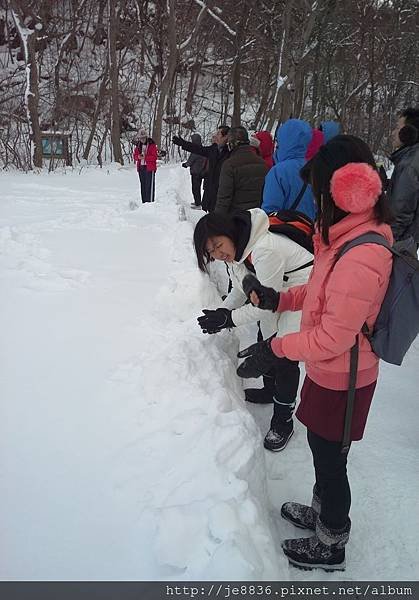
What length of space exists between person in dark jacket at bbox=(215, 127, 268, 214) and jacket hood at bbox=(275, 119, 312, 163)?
0.96m

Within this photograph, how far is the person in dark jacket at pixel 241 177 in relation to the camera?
4445mm

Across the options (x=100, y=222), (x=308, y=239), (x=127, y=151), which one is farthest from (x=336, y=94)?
(x=308, y=239)

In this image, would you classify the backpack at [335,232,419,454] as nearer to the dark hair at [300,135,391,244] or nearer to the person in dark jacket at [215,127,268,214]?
the dark hair at [300,135,391,244]

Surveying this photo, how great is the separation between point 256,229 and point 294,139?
4.13ft

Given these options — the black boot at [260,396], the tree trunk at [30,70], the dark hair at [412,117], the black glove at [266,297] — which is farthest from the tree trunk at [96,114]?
the black glove at [266,297]

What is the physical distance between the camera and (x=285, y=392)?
2879mm

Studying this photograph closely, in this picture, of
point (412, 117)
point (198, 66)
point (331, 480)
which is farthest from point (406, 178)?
point (198, 66)

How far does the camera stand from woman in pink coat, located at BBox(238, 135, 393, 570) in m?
1.57

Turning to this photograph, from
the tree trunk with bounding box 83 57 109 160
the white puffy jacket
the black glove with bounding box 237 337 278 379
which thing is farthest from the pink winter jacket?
the tree trunk with bounding box 83 57 109 160

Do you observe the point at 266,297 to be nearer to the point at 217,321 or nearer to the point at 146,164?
the point at 217,321

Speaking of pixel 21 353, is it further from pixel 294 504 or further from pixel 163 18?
pixel 163 18

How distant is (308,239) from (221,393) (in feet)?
3.45

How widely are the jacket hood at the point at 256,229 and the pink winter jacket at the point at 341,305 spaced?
66 cm

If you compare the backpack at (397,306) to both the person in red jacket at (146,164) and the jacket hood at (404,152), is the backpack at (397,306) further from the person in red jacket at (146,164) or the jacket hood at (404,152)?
the person in red jacket at (146,164)
